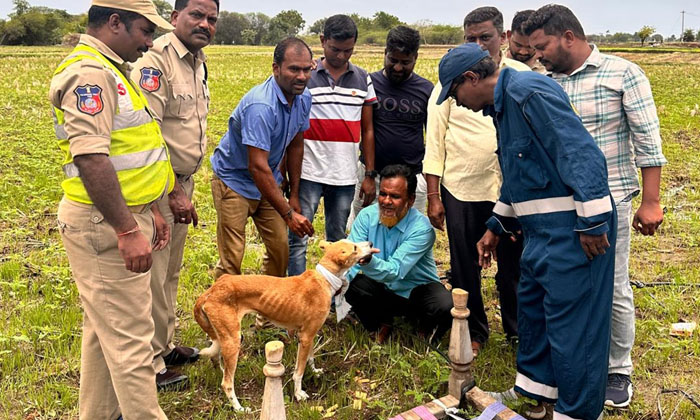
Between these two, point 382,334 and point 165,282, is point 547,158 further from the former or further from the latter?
point 165,282

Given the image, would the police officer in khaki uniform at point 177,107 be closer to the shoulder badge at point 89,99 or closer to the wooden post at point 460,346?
the shoulder badge at point 89,99

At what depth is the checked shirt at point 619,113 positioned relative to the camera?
349 cm

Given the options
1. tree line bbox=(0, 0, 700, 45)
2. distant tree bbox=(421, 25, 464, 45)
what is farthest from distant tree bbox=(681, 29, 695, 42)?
distant tree bbox=(421, 25, 464, 45)

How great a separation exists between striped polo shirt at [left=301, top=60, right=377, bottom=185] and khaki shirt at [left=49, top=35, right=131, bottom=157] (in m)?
2.39

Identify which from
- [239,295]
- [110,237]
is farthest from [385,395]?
[110,237]

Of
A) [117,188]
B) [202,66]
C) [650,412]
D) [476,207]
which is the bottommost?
[650,412]

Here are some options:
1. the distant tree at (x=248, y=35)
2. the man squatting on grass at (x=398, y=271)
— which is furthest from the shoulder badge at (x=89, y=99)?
the distant tree at (x=248, y=35)

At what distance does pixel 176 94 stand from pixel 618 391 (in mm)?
3478

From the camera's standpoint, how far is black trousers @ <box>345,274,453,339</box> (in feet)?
14.7

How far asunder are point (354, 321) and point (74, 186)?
274cm

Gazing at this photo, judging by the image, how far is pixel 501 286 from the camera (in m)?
4.48

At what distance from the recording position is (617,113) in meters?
3.57

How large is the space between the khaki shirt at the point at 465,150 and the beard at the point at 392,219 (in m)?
0.41

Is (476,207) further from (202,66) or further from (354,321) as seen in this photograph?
(202,66)
